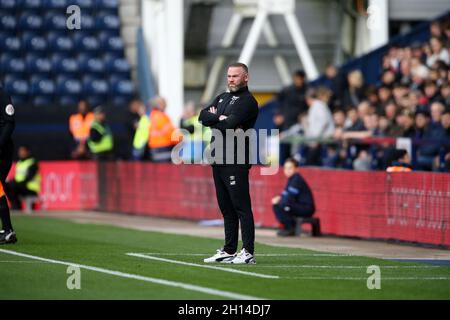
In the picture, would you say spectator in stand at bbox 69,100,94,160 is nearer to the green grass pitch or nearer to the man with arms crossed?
the green grass pitch

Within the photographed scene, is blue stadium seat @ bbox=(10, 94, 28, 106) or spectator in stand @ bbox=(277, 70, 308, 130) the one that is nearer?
spectator in stand @ bbox=(277, 70, 308, 130)

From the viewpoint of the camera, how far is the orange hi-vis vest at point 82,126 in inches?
1142

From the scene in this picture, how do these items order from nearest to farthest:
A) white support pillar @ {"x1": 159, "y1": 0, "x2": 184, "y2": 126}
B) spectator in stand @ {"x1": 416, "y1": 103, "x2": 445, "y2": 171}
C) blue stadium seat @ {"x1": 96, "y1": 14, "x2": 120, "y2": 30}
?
spectator in stand @ {"x1": 416, "y1": 103, "x2": 445, "y2": 171}, white support pillar @ {"x1": 159, "y1": 0, "x2": 184, "y2": 126}, blue stadium seat @ {"x1": 96, "y1": 14, "x2": 120, "y2": 30}

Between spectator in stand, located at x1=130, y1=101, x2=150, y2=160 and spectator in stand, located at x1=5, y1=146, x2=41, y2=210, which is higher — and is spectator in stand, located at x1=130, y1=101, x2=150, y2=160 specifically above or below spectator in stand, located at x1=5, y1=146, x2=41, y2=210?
above

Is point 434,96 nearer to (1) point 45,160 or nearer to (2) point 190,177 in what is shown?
(2) point 190,177

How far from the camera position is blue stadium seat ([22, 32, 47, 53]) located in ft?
108

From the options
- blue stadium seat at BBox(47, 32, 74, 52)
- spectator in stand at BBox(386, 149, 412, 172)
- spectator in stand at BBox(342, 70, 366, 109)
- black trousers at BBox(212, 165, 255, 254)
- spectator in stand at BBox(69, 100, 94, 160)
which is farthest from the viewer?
blue stadium seat at BBox(47, 32, 74, 52)

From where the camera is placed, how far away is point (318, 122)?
23000 millimetres

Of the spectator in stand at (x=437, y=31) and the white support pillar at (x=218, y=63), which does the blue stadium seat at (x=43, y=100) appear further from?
the spectator in stand at (x=437, y=31)

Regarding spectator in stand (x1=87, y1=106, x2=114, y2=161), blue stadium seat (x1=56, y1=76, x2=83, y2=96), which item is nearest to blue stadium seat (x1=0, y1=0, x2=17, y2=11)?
blue stadium seat (x1=56, y1=76, x2=83, y2=96)

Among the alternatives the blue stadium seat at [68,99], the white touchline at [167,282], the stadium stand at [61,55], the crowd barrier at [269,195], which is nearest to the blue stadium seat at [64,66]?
the stadium stand at [61,55]

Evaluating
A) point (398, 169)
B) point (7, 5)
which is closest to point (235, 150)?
point (398, 169)

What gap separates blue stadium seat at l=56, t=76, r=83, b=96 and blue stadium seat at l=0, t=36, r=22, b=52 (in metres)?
1.53

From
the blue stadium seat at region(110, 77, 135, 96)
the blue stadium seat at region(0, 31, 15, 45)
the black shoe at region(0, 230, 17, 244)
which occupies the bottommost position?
the black shoe at region(0, 230, 17, 244)
